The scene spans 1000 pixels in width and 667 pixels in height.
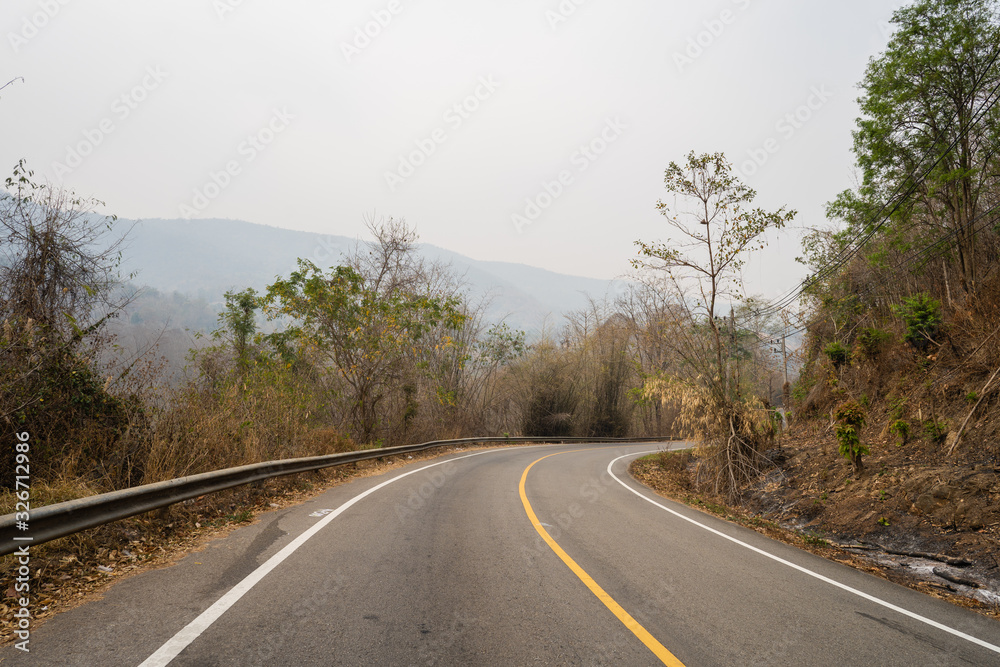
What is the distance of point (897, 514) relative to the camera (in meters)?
7.98

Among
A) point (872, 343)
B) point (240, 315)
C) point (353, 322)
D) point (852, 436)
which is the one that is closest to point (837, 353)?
point (872, 343)

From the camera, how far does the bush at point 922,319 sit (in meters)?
11.4

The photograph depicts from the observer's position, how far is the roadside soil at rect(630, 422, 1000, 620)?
6.19 meters

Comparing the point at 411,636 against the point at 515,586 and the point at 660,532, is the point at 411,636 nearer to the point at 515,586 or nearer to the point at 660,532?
the point at 515,586

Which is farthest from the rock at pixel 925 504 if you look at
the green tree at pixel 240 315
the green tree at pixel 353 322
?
the green tree at pixel 240 315

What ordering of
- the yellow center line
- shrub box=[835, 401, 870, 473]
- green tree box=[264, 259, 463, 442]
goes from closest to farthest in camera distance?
the yellow center line, shrub box=[835, 401, 870, 473], green tree box=[264, 259, 463, 442]

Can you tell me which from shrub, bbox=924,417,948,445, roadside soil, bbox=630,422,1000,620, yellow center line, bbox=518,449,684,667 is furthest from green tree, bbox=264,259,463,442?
shrub, bbox=924,417,948,445

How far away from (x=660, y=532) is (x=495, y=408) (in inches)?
1204

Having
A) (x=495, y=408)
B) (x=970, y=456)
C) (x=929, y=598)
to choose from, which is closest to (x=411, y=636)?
(x=929, y=598)

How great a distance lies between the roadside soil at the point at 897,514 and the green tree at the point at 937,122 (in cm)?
603

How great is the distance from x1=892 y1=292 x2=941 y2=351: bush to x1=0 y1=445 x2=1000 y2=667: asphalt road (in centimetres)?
798

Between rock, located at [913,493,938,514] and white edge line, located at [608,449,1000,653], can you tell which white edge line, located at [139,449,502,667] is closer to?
white edge line, located at [608,449,1000,653]

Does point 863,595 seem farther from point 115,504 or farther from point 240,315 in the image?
point 240,315

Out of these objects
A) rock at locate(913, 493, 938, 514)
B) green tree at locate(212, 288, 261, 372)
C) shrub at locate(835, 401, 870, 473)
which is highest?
green tree at locate(212, 288, 261, 372)
